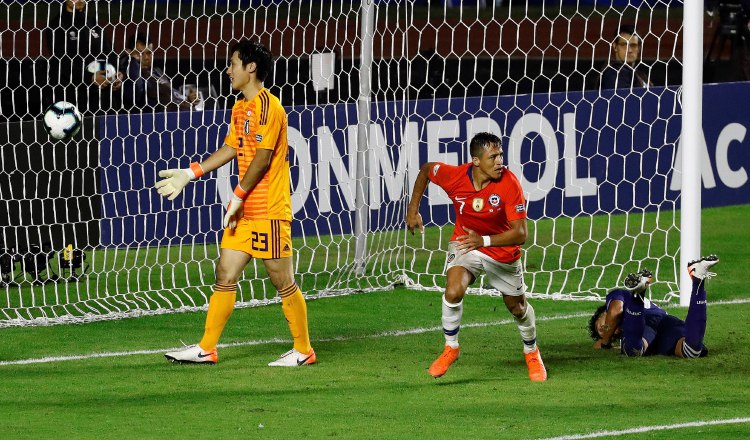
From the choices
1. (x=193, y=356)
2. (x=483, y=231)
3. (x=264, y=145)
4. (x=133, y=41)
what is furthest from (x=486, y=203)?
(x=133, y=41)

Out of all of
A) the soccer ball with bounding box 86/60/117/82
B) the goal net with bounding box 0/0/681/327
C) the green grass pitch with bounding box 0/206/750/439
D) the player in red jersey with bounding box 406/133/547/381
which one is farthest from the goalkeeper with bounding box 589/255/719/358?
the soccer ball with bounding box 86/60/117/82

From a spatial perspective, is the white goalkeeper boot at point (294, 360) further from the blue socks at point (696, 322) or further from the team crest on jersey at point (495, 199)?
the blue socks at point (696, 322)

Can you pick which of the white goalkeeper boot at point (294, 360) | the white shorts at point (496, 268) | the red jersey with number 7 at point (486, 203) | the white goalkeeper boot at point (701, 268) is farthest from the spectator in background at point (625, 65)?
the white goalkeeper boot at point (294, 360)

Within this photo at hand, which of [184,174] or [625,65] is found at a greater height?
[625,65]

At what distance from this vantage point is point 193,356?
7.82m

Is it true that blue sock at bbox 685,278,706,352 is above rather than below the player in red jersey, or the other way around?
below

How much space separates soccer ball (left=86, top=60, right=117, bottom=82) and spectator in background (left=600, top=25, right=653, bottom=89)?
14.4ft

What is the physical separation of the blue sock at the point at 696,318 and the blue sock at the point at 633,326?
27 centimetres

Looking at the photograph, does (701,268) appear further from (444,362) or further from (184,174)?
(184,174)

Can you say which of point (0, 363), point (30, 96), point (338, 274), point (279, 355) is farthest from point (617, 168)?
point (0, 363)

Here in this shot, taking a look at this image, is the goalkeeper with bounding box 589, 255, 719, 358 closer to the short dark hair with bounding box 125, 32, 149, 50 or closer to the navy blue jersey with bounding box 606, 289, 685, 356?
the navy blue jersey with bounding box 606, 289, 685, 356

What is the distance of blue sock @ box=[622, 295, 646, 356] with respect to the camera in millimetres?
7918

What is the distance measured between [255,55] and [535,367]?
231 centimetres

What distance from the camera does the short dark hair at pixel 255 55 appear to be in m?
7.63
